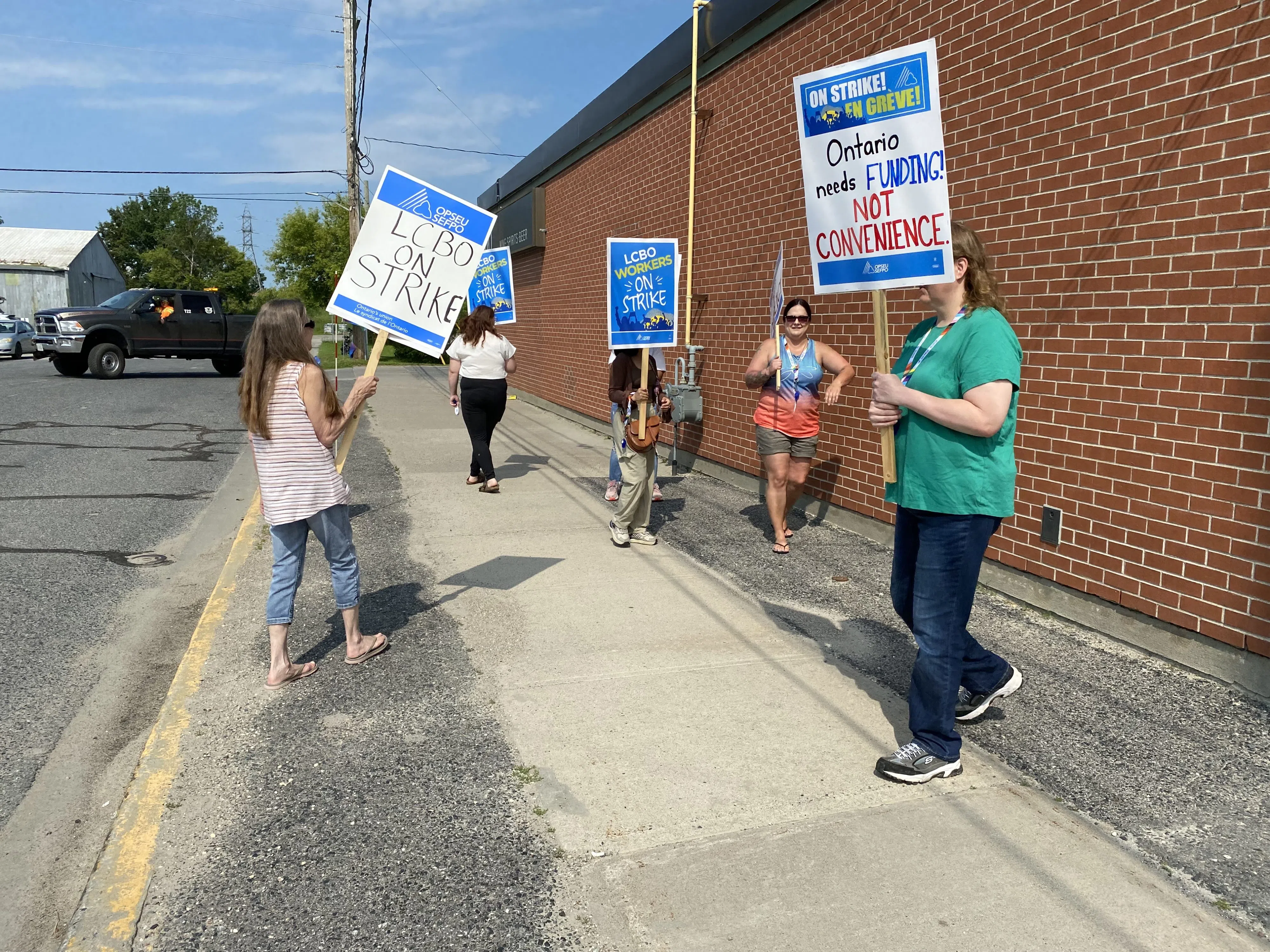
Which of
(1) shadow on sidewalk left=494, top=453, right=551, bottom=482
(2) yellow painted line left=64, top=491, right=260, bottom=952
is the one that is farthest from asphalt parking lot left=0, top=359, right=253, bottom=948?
(1) shadow on sidewalk left=494, top=453, right=551, bottom=482

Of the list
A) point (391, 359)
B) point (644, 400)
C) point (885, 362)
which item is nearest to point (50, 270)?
point (391, 359)

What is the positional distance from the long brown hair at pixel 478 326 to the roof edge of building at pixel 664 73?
3.57 meters

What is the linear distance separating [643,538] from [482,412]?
283 centimetres

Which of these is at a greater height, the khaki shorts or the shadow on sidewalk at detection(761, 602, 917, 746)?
the khaki shorts

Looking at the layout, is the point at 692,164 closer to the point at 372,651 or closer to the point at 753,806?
the point at 372,651

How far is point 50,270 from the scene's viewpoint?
55.4m

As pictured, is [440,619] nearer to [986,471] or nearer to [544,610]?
[544,610]

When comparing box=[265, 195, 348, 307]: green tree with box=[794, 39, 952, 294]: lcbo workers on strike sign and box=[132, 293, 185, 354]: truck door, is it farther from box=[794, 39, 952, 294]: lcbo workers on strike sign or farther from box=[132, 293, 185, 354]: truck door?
box=[794, 39, 952, 294]: lcbo workers on strike sign

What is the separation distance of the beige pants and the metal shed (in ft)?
173

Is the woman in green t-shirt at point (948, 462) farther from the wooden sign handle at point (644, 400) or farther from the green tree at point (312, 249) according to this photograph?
the green tree at point (312, 249)

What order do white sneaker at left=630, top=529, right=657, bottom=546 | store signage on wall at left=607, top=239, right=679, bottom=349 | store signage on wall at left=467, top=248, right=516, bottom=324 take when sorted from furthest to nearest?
Result: store signage on wall at left=467, top=248, right=516, bottom=324 < store signage on wall at left=607, top=239, right=679, bottom=349 < white sneaker at left=630, top=529, right=657, bottom=546

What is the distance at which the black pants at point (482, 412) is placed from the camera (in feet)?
28.9

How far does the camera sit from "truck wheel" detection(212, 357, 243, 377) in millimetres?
23672

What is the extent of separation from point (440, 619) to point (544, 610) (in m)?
0.59
